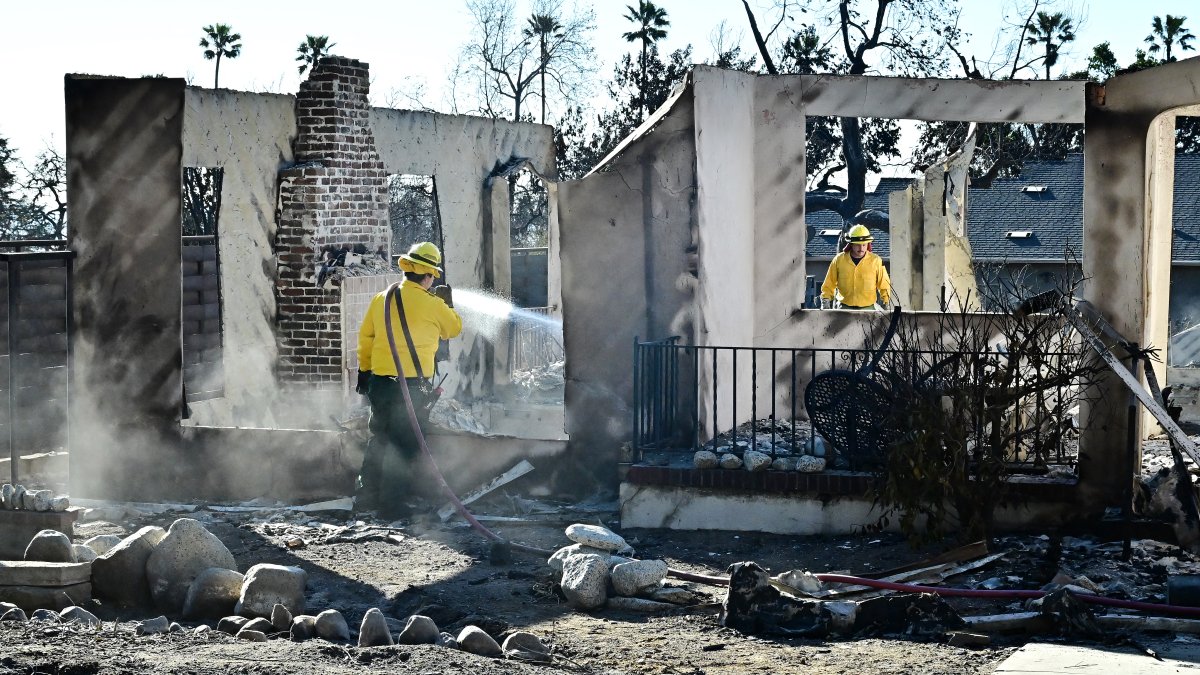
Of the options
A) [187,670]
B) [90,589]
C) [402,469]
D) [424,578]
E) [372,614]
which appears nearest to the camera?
[187,670]

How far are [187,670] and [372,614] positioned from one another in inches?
43.8

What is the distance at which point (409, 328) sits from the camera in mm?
9531

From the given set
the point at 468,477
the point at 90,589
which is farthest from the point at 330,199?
the point at 90,589

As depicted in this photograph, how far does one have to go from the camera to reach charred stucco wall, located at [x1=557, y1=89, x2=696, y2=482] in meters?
9.74

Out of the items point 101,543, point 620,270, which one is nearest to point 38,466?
point 101,543

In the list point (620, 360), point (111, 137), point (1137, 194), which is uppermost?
point (111, 137)

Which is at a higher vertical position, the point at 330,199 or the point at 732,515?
the point at 330,199

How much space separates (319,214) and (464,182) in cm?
317

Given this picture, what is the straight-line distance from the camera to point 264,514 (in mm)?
9836

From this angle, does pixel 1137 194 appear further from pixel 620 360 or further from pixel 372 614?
pixel 372 614

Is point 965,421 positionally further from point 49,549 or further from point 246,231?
point 246,231

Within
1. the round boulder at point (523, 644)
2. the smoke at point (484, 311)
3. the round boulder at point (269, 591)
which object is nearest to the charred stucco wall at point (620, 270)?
the round boulder at point (269, 591)

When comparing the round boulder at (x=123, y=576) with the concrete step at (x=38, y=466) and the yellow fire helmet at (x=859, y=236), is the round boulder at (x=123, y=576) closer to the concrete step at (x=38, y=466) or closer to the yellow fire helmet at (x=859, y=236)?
the concrete step at (x=38, y=466)

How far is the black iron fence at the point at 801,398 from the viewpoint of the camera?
307 inches
